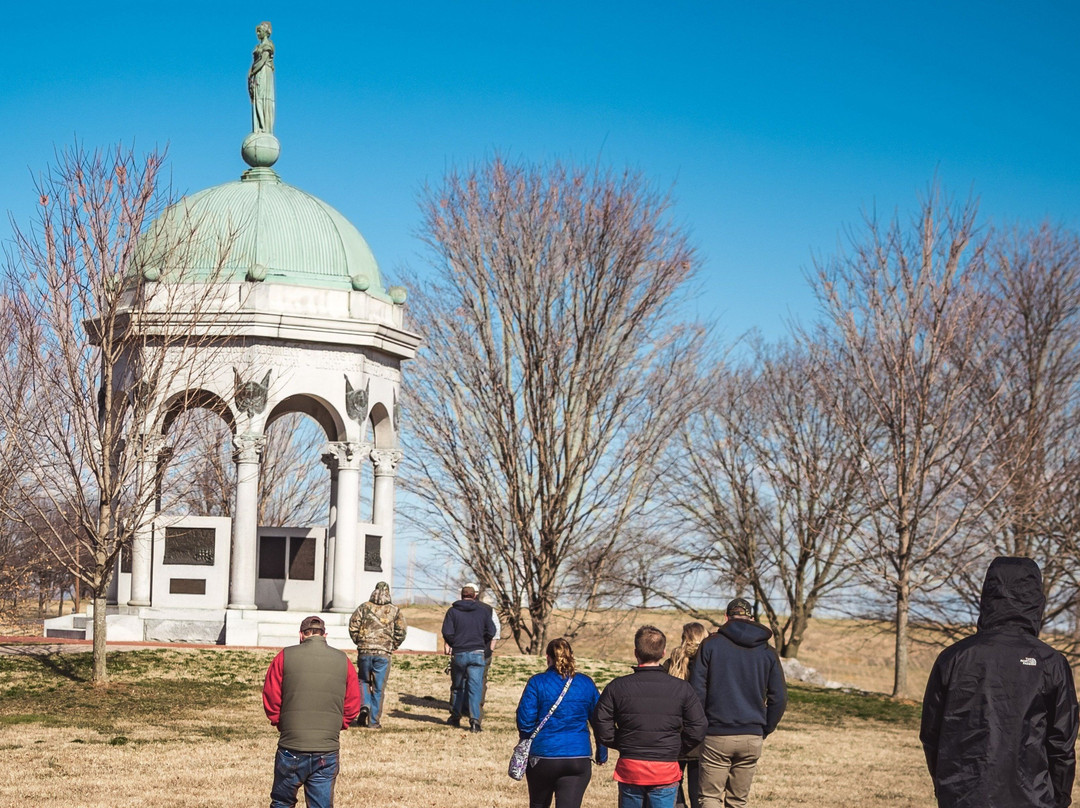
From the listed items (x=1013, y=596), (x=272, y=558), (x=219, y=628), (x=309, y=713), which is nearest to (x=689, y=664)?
(x=309, y=713)

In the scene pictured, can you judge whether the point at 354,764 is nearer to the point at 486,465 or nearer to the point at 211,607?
the point at 211,607

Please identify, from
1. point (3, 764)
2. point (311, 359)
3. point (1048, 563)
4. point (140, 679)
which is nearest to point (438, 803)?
point (3, 764)

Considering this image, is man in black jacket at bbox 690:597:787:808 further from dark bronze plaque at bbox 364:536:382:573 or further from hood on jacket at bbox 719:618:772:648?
dark bronze plaque at bbox 364:536:382:573

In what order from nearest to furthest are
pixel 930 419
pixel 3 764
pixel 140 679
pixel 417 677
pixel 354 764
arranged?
pixel 3 764 → pixel 354 764 → pixel 140 679 → pixel 417 677 → pixel 930 419

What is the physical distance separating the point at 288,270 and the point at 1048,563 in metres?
19.2

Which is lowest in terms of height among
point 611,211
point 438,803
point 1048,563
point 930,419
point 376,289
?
point 438,803

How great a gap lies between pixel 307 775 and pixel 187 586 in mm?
18813

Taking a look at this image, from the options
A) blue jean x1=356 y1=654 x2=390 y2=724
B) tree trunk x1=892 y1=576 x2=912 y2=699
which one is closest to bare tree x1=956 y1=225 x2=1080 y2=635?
tree trunk x1=892 y1=576 x2=912 y2=699

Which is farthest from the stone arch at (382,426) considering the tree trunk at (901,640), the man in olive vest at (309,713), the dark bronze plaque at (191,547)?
the man in olive vest at (309,713)

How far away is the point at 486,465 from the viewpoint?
30984mm

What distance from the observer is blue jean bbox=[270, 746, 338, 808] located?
8688 mm

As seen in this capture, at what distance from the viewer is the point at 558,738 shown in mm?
8461

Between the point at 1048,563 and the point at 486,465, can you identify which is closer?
the point at 486,465

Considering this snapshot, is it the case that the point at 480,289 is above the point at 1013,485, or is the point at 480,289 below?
above
